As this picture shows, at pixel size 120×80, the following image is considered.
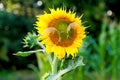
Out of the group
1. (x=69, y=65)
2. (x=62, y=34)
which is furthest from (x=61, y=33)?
(x=69, y=65)

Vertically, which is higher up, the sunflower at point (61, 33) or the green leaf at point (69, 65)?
the sunflower at point (61, 33)

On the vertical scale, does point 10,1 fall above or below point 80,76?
above

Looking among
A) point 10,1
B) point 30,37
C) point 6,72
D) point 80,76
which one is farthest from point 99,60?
point 6,72

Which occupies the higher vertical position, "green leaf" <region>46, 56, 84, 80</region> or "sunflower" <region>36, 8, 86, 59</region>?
"sunflower" <region>36, 8, 86, 59</region>

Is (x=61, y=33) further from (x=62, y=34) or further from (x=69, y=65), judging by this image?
(x=69, y=65)

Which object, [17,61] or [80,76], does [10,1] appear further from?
[17,61]

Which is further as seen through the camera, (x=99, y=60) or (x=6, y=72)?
(x=6, y=72)

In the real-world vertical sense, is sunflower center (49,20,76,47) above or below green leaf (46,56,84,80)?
above
